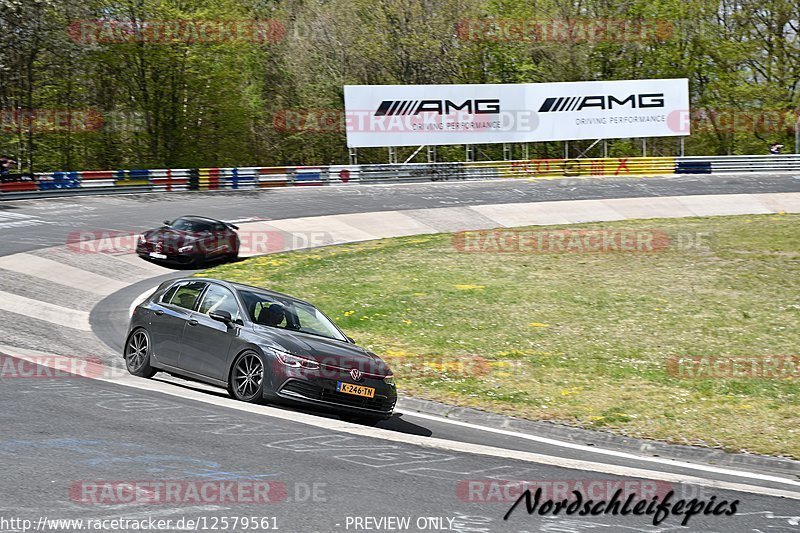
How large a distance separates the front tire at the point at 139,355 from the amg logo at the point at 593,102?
38752 mm

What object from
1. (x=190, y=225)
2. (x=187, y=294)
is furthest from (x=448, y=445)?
(x=190, y=225)

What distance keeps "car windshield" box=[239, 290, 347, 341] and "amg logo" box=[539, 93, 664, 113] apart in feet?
126

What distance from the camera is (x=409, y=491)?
22.9 ft

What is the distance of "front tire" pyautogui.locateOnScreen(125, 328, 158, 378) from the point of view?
12.0 metres

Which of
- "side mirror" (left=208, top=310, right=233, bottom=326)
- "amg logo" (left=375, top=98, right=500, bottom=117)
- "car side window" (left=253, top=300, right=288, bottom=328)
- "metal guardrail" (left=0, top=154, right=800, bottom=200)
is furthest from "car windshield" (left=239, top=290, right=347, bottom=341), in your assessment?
"amg logo" (left=375, top=98, right=500, bottom=117)

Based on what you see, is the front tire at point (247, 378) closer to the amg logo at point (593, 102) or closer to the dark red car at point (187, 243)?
the dark red car at point (187, 243)

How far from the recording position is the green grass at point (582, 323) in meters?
11.9

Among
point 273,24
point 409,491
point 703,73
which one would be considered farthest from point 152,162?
point 409,491

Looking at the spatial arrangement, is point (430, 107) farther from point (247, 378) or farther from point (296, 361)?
point (296, 361)

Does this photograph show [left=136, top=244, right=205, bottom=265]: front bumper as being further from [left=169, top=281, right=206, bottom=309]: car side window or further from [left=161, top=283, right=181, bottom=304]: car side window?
[left=169, top=281, right=206, bottom=309]: car side window

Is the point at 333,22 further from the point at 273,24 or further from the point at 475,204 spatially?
the point at 475,204

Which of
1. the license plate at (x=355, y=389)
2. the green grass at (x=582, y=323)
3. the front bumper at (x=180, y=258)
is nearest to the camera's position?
the license plate at (x=355, y=389)

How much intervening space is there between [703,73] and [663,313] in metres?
47.6

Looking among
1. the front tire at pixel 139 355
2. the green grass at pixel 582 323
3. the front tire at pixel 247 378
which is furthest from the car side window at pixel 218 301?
the green grass at pixel 582 323
